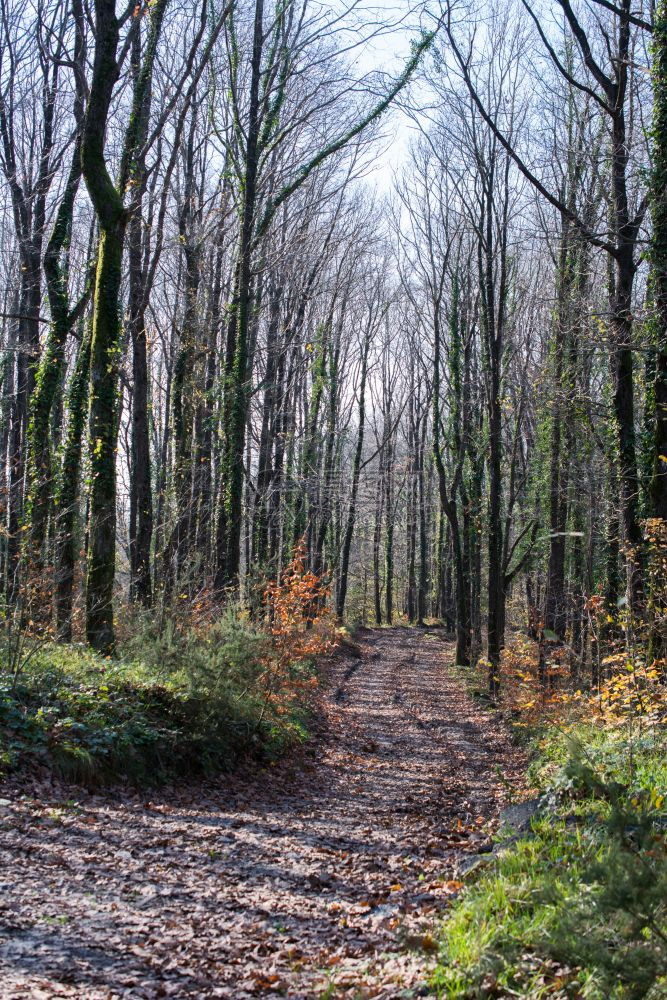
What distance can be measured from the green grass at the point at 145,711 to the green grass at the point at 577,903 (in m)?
3.88

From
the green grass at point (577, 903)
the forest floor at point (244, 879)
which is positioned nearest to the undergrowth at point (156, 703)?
the forest floor at point (244, 879)

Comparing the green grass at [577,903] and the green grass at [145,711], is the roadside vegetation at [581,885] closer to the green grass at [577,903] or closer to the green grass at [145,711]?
the green grass at [577,903]

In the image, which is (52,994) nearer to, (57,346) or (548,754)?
(548,754)

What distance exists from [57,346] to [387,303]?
2195cm

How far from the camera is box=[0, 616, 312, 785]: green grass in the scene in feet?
23.3

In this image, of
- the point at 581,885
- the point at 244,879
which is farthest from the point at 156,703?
the point at 581,885

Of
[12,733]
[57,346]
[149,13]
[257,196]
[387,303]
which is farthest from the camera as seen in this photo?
[387,303]

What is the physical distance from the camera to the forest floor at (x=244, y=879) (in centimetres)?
398

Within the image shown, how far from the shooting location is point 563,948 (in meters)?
2.86

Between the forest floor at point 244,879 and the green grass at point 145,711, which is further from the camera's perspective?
the green grass at point 145,711

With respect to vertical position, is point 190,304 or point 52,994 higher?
point 190,304

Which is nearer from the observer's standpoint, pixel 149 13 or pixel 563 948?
pixel 563 948

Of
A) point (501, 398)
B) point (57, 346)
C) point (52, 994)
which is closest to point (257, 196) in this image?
point (57, 346)

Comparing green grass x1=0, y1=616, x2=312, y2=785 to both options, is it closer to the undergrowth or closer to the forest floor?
the undergrowth
